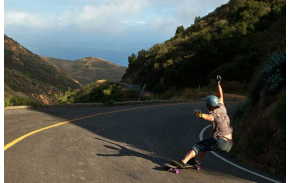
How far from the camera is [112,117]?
14.4 meters

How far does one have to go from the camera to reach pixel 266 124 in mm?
8945

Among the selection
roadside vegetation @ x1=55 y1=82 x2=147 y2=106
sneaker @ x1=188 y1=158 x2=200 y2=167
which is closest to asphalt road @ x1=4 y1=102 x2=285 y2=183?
sneaker @ x1=188 y1=158 x2=200 y2=167

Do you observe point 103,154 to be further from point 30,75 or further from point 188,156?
point 30,75

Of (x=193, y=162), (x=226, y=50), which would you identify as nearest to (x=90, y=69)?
(x=226, y=50)

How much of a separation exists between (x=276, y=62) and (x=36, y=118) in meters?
9.97

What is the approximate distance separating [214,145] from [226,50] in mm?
51287

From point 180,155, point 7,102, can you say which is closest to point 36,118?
point 7,102

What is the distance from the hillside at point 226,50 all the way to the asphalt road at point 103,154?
119ft

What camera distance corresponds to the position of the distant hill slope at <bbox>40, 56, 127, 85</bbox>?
125381mm

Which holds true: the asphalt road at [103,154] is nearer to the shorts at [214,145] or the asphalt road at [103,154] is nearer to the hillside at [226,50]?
the shorts at [214,145]

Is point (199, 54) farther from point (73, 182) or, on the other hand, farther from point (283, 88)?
point (73, 182)

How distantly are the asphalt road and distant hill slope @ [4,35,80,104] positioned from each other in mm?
30812

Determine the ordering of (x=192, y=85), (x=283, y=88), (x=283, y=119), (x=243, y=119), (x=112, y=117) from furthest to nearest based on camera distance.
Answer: (x=192, y=85) < (x=112, y=117) < (x=243, y=119) < (x=283, y=88) < (x=283, y=119)

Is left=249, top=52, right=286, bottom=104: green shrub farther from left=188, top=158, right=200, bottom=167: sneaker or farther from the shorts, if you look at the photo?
left=188, top=158, right=200, bottom=167: sneaker
